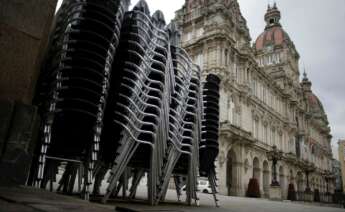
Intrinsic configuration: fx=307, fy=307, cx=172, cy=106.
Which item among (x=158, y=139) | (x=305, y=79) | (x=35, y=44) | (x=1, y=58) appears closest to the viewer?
(x=1, y=58)

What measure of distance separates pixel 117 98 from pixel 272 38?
50.8 metres

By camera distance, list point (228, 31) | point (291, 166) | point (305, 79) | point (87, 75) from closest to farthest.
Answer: point (87, 75) < point (228, 31) < point (291, 166) < point (305, 79)

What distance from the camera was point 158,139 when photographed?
4.86m

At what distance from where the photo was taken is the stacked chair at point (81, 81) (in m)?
3.71

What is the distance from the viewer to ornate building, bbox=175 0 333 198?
1016 inches

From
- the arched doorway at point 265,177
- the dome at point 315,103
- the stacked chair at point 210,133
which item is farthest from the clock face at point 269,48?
the stacked chair at point 210,133

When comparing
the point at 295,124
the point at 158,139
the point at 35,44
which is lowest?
the point at 158,139

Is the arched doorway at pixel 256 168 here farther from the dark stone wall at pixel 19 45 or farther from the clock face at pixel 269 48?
the dark stone wall at pixel 19 45

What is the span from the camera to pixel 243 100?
28.9 meters

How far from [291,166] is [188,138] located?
38576 mm

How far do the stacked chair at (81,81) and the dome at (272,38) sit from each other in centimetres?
4952

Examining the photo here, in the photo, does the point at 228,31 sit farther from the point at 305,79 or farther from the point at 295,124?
the point at 305,79

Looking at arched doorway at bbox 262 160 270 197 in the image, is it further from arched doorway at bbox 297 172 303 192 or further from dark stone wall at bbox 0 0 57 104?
dark stone wall at bbox 0 0 57 104

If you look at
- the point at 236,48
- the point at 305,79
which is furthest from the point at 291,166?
the point at 305,79
